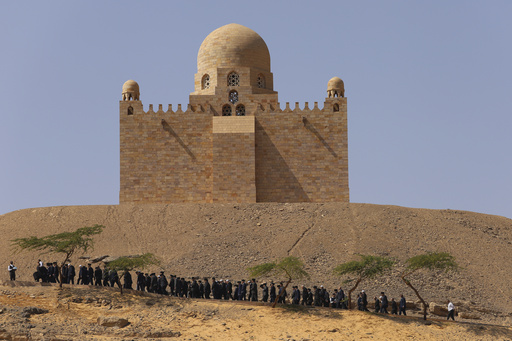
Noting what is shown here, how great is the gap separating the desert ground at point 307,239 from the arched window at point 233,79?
806cm

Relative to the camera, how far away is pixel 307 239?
41906 mm

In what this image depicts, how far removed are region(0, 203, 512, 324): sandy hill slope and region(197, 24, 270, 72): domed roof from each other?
9331 mm

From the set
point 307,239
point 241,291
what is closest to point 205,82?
point 307,239

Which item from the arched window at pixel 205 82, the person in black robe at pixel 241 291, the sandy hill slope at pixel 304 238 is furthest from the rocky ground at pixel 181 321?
the arched window at pixel 205 82

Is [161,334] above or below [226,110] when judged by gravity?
below

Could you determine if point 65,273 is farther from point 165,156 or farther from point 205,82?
point 205,82

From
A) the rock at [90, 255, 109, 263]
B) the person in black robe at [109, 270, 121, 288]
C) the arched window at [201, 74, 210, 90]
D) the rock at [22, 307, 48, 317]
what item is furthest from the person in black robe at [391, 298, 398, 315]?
the arched window at [201, 74, 210, 90]

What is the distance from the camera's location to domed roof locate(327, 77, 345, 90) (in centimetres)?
4956

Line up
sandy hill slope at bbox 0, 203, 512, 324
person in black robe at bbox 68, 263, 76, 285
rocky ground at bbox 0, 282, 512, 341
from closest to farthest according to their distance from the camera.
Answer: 1. rocky ground at bbox 0, 282, 512, 341
2. person in black robe at bbox 68, 263, 76, 285
3. sandy hill slope at bbox 0, 203, 512, 324

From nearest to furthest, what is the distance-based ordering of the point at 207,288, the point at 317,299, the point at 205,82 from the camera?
the point at 317,299 < the point at 207,288 < the point at 205,82

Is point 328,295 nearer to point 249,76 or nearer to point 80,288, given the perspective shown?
point 80,288

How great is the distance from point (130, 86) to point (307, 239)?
14345 millimetres

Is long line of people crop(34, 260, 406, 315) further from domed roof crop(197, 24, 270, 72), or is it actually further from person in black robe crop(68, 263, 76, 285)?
domed roof crop(197, 24, 270, 72)

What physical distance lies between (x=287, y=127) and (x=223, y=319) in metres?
19.2
